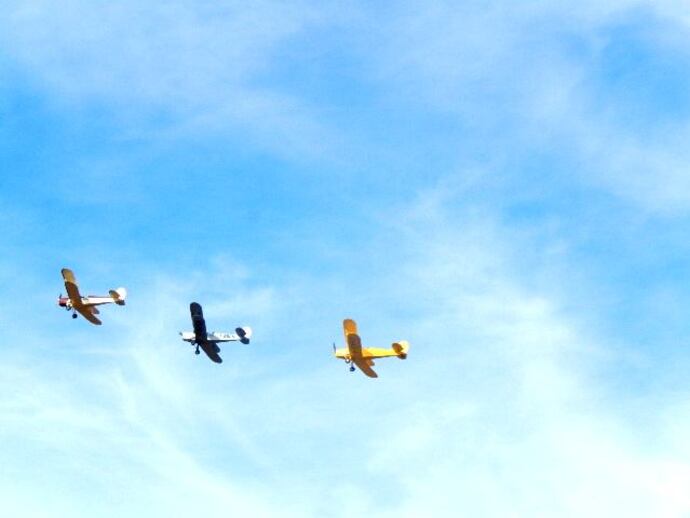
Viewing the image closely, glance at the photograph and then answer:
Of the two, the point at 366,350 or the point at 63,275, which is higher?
the point at 63,275

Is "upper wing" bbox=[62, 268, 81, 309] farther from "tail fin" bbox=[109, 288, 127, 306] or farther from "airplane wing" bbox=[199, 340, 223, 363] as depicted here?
"airplane wing" bbox=[199, 340, 223, 363]

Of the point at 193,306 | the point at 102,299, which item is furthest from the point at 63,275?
the point at 193,306

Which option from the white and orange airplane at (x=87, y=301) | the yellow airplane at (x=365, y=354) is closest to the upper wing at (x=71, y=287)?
the white and orange airplane at (x=87, y=301)

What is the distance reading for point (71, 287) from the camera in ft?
539

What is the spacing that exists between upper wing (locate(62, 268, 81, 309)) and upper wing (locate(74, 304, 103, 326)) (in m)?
0.57

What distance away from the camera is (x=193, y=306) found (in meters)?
156

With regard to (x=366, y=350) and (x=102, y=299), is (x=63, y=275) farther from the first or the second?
(x=366, y=350)

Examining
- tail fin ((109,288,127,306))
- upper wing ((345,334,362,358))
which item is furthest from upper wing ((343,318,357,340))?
tail fin ((109,288,127,306))

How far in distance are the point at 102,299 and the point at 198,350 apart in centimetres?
1710

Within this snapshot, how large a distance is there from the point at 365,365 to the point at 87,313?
40.8 meters

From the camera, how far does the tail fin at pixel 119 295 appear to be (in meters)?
169

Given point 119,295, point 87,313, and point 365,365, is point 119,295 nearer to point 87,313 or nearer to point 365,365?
point 87,313

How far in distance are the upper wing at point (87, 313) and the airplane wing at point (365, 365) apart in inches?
1528

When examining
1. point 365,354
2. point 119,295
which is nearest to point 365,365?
point 365,354
